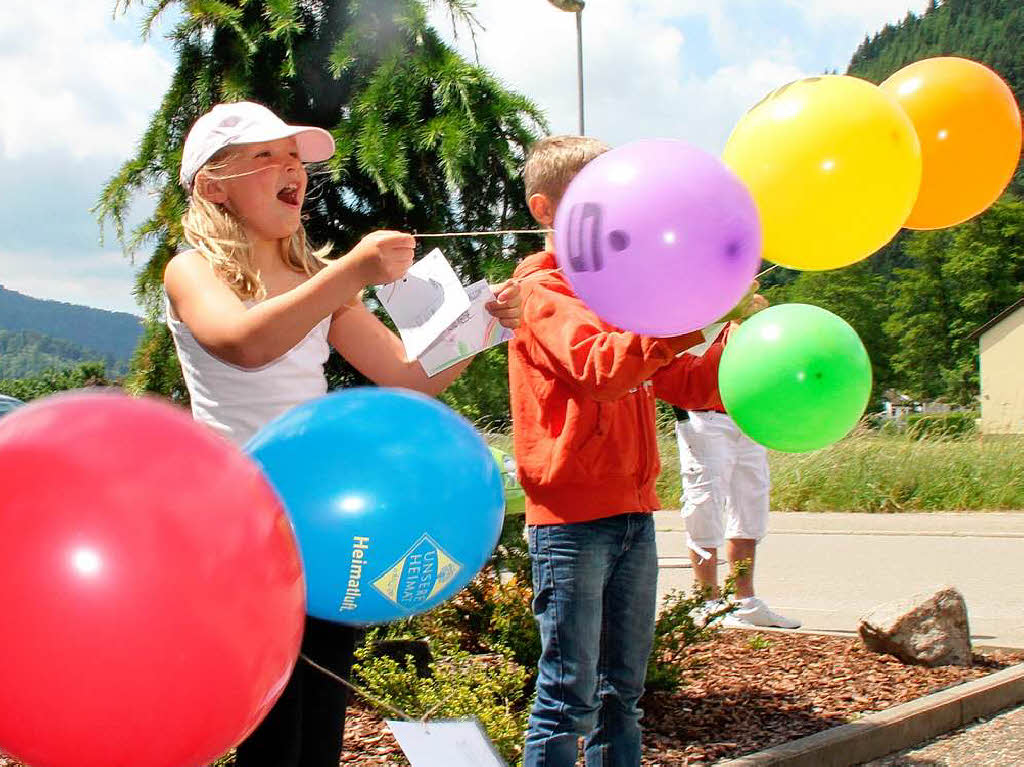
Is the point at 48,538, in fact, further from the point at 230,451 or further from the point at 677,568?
the point at 677,568

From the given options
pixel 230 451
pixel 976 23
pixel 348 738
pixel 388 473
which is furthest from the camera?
pixel 976 23

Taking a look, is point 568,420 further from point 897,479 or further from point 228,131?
point 897,479

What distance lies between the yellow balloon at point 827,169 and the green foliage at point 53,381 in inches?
91.8

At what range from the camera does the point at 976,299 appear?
166 ft

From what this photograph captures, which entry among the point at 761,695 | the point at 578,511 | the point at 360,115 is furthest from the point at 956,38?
the point at 578,511

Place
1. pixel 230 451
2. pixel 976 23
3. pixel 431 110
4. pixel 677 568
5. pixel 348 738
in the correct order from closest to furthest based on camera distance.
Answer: pixel 230 451 < pixel 431 110 < pixel 348 738 < pixel 677 568 < pixel 976 23

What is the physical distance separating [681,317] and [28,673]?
125 centimetres

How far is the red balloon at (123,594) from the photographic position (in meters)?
1.31

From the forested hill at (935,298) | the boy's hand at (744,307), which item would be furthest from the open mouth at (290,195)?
the forested hill at (935,298)

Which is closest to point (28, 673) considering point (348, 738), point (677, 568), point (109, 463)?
point (109, 463)

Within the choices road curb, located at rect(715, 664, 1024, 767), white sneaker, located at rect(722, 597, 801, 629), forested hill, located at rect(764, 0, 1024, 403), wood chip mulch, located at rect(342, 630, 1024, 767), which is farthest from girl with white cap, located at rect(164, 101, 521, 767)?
forested hill, located at rect(764, 0, 1024, 403)

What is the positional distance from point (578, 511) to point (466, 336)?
0.50m

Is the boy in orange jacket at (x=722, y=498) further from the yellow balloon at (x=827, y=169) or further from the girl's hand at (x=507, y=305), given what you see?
the girl's hand at (x=507, y=305)

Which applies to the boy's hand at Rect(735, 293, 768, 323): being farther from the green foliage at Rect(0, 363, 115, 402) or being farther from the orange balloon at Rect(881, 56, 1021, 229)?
the green foliage at Rect(0, 363, 115, 402)
